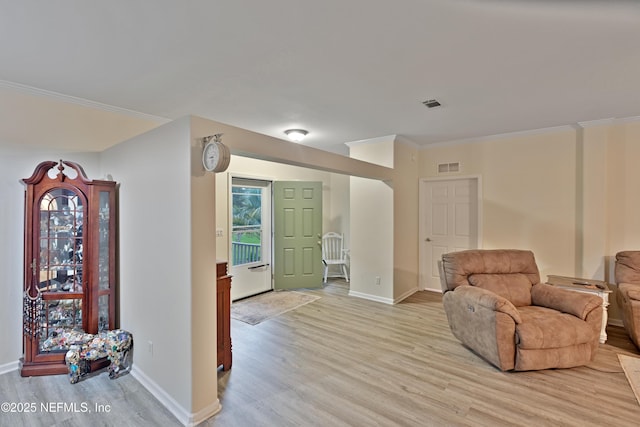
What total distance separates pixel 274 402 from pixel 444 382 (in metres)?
1.40

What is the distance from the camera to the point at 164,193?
7.23 feet

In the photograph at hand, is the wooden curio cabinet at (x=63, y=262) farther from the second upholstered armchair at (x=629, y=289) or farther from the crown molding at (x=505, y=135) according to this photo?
the second upholstered armchair at (x=629, y=289)

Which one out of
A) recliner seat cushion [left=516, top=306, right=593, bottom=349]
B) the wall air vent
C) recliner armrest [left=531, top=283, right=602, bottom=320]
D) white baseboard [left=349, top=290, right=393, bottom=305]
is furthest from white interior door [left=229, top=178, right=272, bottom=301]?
recliner armrest [left=531, top=283, right=602, bottom=320]

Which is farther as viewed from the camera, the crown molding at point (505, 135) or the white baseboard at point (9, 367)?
the crown molding at point (505, 135)

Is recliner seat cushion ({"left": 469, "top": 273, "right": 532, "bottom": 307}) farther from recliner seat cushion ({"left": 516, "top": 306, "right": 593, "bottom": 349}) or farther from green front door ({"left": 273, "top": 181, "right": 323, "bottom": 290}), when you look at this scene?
green front door ({"left": 273, "top": 181, "right": 323, "bottom": 290})

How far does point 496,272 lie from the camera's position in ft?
11.0

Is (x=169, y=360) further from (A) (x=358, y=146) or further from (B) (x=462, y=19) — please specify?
(A) (x=358, y=146)

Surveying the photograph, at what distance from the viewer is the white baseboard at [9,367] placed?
2532mm

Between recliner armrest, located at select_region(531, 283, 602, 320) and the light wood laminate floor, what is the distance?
51 centimetres

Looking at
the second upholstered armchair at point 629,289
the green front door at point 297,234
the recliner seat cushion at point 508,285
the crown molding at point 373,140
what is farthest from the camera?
the green front door at point 297,234

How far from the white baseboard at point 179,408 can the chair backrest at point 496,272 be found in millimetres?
2577

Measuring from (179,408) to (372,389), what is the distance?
143 centimetres

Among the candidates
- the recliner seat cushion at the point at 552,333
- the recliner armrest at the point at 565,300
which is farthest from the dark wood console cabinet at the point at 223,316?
the recliner armrest at the point at 565,300

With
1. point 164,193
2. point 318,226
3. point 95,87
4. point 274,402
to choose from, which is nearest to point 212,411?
point 274,402
